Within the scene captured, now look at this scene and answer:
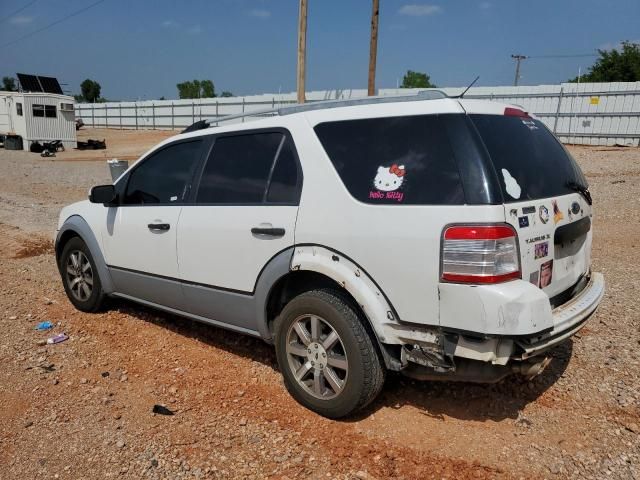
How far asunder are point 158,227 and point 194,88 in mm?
88923

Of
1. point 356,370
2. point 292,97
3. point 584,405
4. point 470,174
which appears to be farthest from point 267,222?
point 292,97

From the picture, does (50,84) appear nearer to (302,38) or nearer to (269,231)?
(302,38)

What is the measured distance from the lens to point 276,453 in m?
2.96

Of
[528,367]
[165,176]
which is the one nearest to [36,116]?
[165,176]

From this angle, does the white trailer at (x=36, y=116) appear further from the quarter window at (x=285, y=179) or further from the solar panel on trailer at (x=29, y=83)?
the quarter window at (x=285, y=179)

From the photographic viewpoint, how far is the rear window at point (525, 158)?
2.78 metres

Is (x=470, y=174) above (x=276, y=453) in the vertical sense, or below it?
above

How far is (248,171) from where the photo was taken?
365cm

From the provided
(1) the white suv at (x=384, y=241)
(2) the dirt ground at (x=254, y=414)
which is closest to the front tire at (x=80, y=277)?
(2) the dirt ground at (x=254, y=414)

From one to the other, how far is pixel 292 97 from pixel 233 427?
29364 millimetres

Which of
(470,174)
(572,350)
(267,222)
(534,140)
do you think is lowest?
(572,350)

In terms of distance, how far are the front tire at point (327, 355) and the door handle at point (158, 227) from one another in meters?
1.27

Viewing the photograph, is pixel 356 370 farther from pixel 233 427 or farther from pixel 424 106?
pixel 424 106

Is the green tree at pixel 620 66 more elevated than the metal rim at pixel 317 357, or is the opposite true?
the green tree at pixel 620 66
